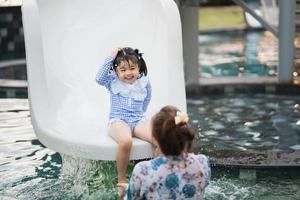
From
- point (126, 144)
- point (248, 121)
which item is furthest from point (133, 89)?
point (248, 121)

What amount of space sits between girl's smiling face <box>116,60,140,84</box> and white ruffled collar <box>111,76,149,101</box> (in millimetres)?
42

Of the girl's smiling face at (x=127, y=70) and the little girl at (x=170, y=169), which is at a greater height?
the girl's smiling face at (x=127, y=70)

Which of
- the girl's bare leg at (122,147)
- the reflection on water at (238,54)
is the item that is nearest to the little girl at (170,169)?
the girl's bare leg at (122,147)

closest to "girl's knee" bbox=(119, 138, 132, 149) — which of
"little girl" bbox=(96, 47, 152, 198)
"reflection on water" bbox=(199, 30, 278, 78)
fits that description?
"little girl" bbox=(96, 47, 152, 198)

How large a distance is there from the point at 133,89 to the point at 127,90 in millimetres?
40

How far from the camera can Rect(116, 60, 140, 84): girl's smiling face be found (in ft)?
13.9

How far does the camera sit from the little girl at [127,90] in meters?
4.10

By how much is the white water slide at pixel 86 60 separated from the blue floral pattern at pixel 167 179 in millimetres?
1057

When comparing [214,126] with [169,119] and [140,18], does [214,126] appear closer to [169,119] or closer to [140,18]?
[140,18]

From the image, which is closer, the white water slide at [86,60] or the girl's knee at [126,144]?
the girl's knee at [126,144]

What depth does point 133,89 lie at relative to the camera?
168 inches

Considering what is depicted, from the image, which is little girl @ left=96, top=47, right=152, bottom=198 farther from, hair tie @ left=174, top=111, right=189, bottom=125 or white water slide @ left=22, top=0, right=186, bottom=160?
hair tie @ left=174, top=111, right=189, bottom=125

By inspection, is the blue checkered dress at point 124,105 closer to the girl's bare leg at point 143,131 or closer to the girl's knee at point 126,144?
the girl's bare leg at point 143,131

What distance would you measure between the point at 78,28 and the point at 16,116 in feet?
6.26
